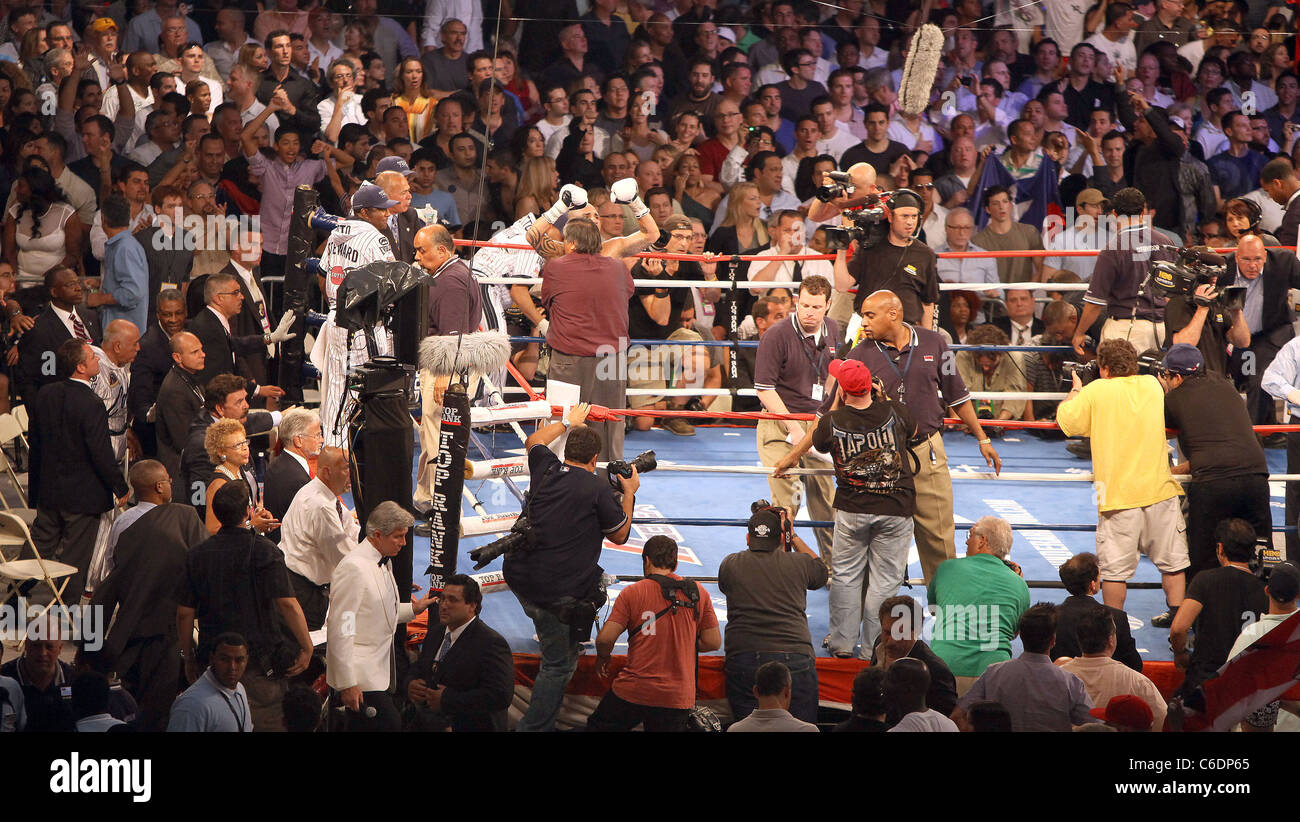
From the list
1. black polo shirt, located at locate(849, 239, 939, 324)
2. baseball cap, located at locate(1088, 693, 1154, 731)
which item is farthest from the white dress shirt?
baseball cap, located at locate(1088, 693, 1154, 731)

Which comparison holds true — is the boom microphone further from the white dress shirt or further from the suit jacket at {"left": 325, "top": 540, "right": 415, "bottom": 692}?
the suit jacket at {"left": 325, "top": 540, "right": 415, "bottom": 692}

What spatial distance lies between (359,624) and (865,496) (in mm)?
2190

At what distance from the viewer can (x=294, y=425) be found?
6.34 meters

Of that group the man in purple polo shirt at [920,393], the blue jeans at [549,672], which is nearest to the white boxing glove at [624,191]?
the man in purple polo shirt at [920,393]

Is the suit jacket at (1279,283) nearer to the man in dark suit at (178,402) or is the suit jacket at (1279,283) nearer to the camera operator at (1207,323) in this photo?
the camera operator at (1207,323)

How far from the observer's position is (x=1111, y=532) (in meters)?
6.54

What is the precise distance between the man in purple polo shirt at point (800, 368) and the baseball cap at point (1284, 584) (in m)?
2.22

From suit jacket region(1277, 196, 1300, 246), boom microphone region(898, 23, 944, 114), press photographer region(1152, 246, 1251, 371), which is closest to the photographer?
press photographer region(1152, 246, 1251, 371)

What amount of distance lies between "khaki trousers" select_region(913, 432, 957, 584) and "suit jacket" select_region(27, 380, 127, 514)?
3.61 metres

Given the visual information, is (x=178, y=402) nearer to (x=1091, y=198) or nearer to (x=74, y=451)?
(x=74, y=451)

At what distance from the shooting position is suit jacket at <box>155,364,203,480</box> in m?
7.04

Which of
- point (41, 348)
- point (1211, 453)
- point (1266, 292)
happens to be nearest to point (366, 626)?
point (41, 348)

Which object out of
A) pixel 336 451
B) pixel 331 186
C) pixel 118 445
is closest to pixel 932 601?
pixel 336 451
